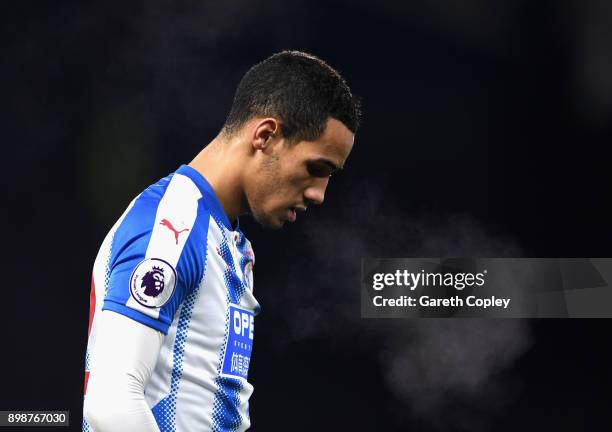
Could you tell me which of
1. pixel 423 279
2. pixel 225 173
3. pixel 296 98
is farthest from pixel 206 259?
pixel 423 279

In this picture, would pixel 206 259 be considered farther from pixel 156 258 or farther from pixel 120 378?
pixel 120 378

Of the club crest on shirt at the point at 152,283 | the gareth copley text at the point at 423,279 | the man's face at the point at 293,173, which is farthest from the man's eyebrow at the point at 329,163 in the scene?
the gareth copley text at the point at 423,279

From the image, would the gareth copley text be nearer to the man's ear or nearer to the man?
the man

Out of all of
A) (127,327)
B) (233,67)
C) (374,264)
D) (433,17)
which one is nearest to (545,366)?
(374,264)

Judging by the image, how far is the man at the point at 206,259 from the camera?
92cm

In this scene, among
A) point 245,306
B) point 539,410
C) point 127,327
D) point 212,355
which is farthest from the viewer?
point 539,410

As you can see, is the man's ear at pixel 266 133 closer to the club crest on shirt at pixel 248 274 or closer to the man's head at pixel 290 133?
the man's head at pixel 290 133

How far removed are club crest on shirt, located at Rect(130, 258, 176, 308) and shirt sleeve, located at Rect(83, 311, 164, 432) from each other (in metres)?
0.03

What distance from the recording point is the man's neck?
1.17 m

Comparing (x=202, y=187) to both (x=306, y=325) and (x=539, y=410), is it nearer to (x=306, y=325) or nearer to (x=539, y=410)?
(x=306, y=325)

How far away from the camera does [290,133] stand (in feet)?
3.79

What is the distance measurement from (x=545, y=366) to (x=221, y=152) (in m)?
3.11

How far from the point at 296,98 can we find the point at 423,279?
9.22ft

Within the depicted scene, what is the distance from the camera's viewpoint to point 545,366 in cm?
386
